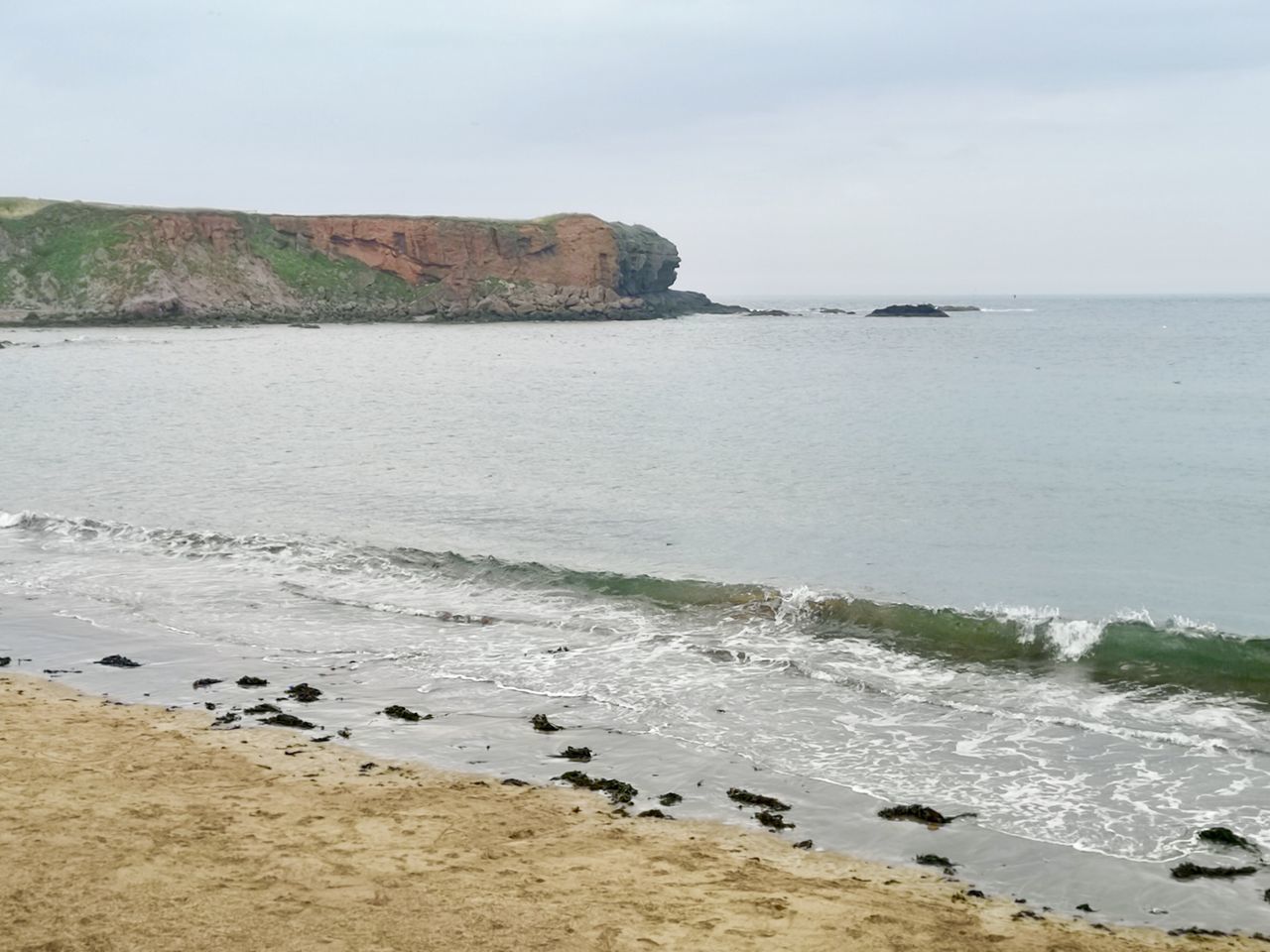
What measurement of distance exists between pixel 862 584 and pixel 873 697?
4.72m

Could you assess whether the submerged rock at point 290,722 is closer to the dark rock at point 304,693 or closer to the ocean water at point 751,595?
the ocean water at point 751,595

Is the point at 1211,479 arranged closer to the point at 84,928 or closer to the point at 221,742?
the point at 221,742

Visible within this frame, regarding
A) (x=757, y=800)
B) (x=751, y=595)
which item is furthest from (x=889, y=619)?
(x=757, y=800)

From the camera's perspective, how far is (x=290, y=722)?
417 inches

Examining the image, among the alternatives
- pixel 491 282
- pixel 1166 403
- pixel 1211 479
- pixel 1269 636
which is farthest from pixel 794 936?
pixel 491 282

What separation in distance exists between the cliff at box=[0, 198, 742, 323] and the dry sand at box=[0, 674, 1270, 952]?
3623 inches

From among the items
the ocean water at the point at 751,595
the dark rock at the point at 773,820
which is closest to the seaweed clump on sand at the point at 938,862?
the ocean water at the point at 751,595

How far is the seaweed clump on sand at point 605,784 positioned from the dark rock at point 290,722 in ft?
8.81

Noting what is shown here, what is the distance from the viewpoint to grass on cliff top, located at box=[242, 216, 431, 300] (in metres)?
104

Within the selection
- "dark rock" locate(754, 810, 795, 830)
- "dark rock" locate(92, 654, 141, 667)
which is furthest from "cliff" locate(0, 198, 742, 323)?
"dark rock" locate(754, 810, 795, 830)

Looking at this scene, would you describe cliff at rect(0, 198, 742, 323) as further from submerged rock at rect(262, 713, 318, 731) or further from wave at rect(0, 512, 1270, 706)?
submerged rock at rect(262, 713, 318, 731)

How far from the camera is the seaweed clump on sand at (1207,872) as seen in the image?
306 inches

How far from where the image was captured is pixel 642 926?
21.6 ft

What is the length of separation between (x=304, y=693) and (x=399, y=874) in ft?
15.3
